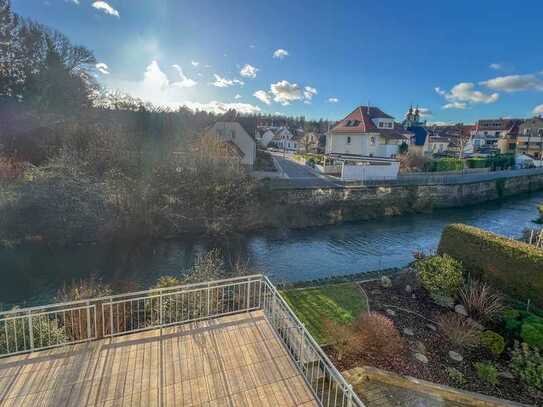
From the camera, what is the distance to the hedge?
29.6ft

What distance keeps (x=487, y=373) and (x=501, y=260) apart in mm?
4711

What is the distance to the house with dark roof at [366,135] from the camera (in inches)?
1503

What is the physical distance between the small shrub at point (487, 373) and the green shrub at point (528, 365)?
1.77 ft

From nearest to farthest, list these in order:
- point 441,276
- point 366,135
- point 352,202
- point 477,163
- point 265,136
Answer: point 441,276 → point 352,202 → point 366,135 → point 477,163 → point 265,136

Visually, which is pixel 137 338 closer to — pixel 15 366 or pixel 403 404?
pixel 15 366

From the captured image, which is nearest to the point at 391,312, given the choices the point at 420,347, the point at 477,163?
the point at 420,347

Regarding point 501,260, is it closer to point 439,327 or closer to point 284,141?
point 439,327

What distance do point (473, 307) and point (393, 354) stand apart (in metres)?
3.74

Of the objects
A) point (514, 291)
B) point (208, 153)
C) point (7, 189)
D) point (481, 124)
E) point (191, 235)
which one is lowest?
point (191, 235)

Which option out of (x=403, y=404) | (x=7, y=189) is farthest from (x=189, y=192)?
(x=403, y=404)

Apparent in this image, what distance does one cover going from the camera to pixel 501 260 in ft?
32.2

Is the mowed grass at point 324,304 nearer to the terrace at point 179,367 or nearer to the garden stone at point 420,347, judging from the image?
the garden stone at point 420,347

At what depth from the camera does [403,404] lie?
5.69m

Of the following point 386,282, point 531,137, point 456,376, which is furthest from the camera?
point 531,137
